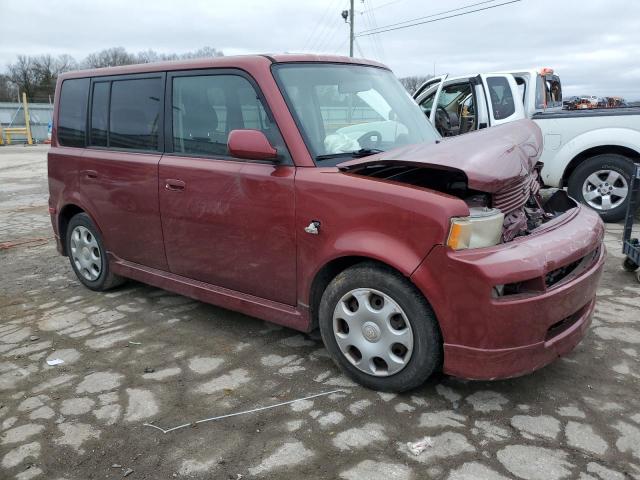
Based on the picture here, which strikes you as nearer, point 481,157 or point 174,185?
point 481,157

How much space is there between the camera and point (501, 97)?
811 centimetres

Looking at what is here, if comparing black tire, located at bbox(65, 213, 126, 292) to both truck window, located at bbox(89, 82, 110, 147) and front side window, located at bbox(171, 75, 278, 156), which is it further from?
front side window, located at bbox(171, 75, 278, 156)

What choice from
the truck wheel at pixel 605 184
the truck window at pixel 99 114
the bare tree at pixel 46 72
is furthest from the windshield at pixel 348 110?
the bare tree at pixel 46 72

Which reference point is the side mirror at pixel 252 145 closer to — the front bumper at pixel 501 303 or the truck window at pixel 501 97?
the front bumper at pixel 501 303

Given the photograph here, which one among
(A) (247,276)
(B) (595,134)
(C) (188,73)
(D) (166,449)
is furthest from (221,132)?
(B) (595,134)

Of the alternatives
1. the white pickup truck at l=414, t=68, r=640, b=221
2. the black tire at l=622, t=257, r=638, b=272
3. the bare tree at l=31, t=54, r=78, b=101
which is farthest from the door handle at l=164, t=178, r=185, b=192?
the bare tree at l=31, t=54, r=78, b=101

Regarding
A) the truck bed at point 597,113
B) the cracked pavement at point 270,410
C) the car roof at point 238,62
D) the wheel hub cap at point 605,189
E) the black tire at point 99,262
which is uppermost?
the car roof at point 238,62

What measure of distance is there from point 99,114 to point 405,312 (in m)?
3.19

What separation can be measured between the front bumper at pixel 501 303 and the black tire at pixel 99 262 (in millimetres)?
3141

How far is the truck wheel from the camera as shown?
272 inches

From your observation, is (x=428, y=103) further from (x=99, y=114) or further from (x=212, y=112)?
(x=212, y=112)

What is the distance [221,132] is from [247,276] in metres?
0.98

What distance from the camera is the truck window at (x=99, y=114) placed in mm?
4449

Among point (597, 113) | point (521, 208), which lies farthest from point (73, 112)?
point (597, 113)
